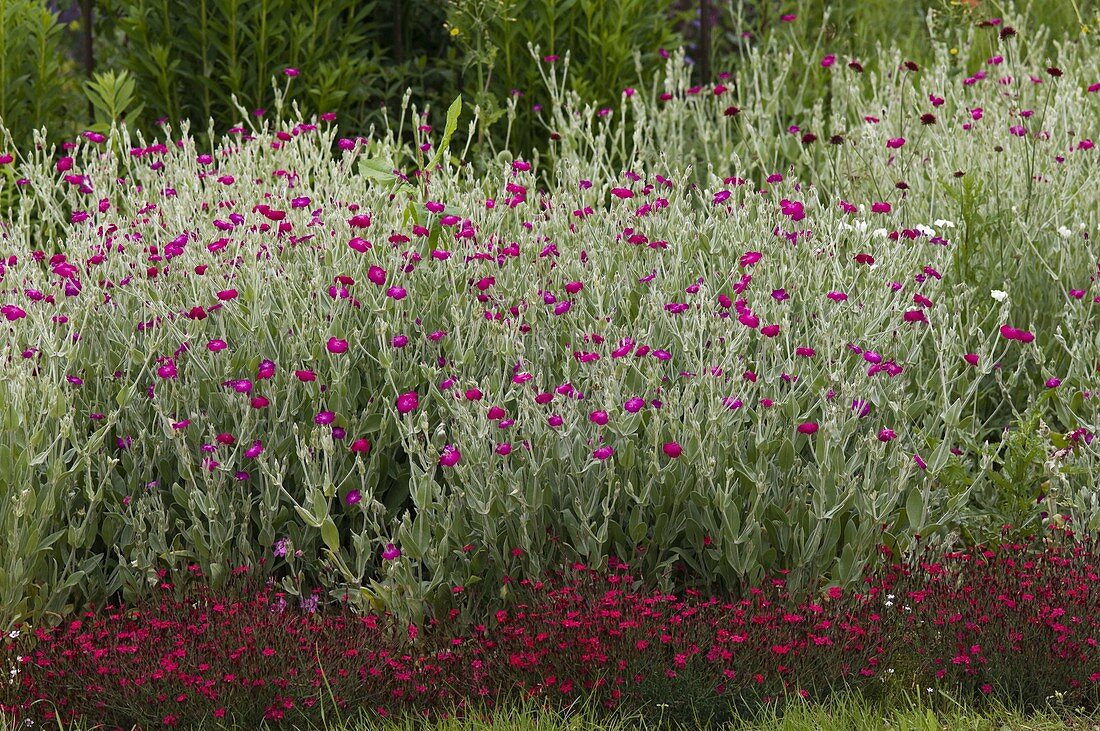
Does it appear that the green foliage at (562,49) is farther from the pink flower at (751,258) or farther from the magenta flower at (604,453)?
the magenta flower at (604,453)

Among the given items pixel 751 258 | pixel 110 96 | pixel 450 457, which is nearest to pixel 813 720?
pixel 450 457

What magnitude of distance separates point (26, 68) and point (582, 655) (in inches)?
195

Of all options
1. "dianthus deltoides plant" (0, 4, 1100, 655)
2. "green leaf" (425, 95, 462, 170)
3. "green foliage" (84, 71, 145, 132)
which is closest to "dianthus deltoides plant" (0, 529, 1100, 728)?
"dianthus deltoides plant" (0, 4, 1100, 655)

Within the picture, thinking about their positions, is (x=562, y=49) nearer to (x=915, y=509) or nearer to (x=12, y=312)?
(x=12, y=312)

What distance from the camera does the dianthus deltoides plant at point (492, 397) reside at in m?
3.36

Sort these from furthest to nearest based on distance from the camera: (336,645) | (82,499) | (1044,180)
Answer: (1044,180) < (82,499) < (336,645)

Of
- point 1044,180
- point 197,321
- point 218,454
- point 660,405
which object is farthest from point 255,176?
point 1044,180

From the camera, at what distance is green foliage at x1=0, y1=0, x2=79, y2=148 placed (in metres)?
6.32

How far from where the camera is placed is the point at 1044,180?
5.15 m

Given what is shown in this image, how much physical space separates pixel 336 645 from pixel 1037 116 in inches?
176

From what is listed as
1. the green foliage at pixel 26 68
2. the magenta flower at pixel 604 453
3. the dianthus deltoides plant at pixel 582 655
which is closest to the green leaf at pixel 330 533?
the dianthus deltoides plant at pixel 582 655

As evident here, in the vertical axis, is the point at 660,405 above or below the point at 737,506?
above

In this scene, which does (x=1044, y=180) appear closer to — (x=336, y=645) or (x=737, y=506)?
(x=737, y=506)

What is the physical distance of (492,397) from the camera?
11.8 ft
